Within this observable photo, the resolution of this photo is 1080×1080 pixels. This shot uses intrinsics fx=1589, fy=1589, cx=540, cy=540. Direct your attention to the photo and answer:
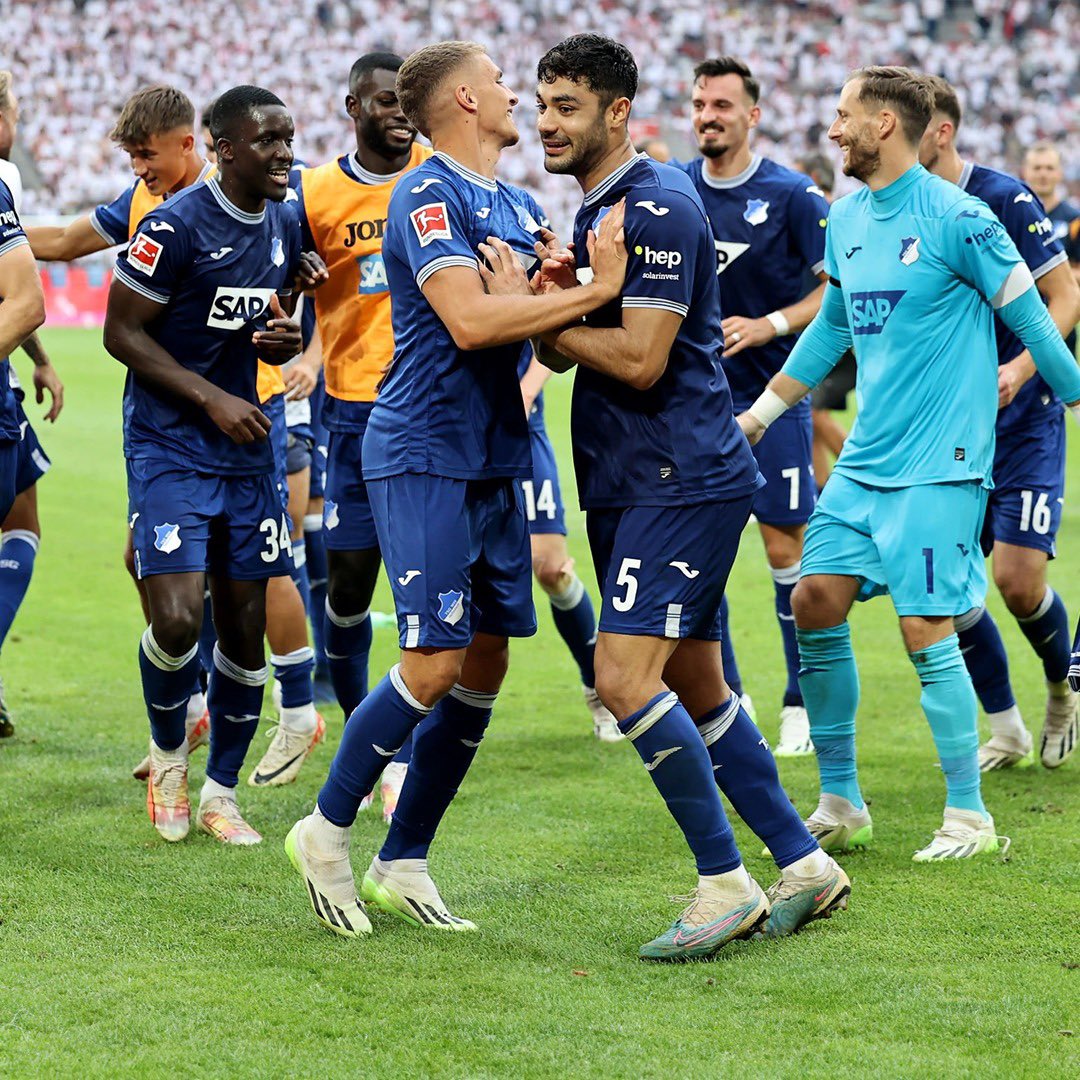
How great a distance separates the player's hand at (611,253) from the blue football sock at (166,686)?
2093 mm

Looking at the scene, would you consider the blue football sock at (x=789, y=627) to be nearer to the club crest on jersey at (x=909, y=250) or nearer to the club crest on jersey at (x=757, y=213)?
the club crest on jersey at (x=757, y=213)

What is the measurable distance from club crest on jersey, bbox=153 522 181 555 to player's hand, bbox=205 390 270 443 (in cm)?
36

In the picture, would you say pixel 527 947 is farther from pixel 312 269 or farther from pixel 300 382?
pixel 300 382

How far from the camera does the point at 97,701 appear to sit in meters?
7.80

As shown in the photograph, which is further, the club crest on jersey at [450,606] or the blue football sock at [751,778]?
the blue football sock at [751,778]

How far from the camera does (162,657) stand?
17.5 feet

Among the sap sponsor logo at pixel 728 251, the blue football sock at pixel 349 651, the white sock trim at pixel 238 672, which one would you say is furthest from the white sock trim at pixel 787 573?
the white sock trim at pixel 238 672

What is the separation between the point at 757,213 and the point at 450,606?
132 inches

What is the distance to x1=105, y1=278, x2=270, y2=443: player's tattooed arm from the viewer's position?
204 inches

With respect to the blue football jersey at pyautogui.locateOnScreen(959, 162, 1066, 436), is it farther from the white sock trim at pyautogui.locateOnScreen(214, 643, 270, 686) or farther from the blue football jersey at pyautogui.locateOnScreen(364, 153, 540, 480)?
the white sock trim at pyautogui.locateOnScreen(214, 643, 270, 686)

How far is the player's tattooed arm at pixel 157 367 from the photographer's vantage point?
5184 mm

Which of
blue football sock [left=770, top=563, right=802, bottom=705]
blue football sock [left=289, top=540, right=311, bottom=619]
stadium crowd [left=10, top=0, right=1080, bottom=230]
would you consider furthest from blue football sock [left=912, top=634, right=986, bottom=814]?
stadium crowd [left=10, top=0, right=1080, bottom=230]

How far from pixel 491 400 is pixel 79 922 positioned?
73.8 inches

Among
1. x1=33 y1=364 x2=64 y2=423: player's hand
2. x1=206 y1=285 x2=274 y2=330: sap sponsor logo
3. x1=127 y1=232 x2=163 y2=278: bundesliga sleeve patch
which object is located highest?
x1=127 y1=232 x2=163 y2=278: bundesliga sleeve patch
